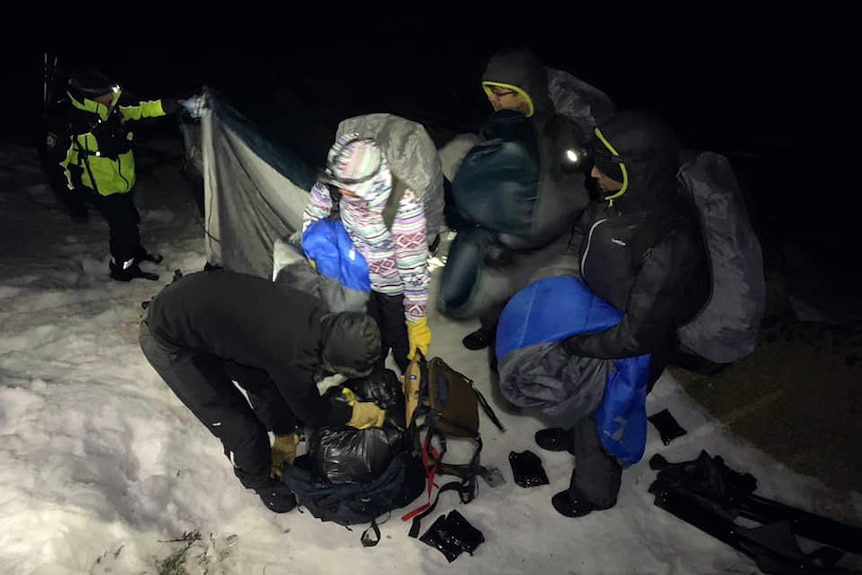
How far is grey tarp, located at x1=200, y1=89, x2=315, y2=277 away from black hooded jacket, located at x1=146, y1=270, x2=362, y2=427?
1.49 m

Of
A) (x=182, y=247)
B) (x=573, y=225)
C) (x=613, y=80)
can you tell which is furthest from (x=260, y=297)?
(x=613, y=80)

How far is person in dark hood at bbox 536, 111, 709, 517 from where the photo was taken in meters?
2.45

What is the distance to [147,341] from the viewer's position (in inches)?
108

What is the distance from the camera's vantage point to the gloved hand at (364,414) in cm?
336

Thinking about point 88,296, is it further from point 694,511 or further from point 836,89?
point 836,89

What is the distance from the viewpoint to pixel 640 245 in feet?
8.46

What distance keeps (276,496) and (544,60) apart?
12298mm

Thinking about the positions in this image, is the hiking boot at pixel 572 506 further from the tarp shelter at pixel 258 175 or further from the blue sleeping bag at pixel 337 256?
the tarp shelter at pixel 258 175

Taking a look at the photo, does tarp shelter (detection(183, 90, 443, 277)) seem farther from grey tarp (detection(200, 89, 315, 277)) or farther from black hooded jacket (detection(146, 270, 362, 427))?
black hooded jacket (detection(146, 270, 362, 427))

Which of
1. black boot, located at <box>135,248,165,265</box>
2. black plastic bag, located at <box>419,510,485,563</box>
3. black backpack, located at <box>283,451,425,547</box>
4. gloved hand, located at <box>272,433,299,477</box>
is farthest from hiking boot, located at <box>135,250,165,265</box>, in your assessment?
black plastic bag, located at <box>419,510,485,563</box>

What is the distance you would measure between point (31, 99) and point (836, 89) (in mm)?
15051

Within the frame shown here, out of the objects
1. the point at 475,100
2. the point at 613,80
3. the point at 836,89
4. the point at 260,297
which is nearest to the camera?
the point at 260,297

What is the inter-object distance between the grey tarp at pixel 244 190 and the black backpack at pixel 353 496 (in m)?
1.70

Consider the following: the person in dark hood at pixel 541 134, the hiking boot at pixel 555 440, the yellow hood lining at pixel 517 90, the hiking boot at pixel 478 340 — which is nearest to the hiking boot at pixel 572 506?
the hiking boot at pixel 555 440
